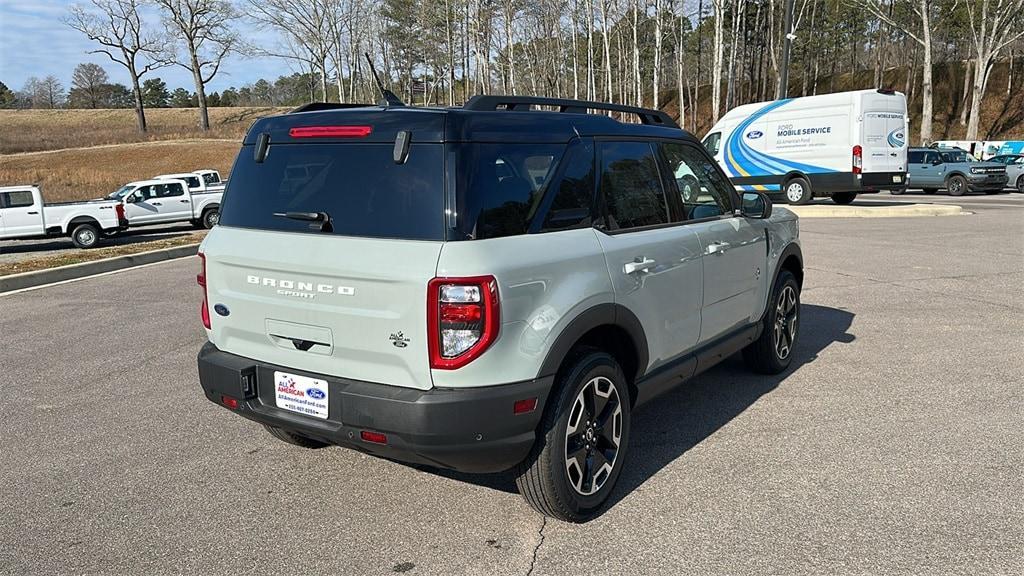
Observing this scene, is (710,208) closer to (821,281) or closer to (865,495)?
(865,495)

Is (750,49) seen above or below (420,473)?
above

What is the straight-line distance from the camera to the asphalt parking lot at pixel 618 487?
3148 mm

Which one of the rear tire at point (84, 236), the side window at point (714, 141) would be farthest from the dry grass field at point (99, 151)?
the side window at point (714, 141)

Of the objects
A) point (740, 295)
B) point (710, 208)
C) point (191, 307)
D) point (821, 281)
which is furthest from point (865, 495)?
point (191, 307)

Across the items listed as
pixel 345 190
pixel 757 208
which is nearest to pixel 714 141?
pixel 757 208

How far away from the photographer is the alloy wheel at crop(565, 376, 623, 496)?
11.1ft

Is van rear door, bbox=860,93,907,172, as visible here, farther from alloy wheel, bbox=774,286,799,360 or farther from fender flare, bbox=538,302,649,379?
fender flare, bbox=538,302,649,379

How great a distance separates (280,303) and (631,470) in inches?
80.6

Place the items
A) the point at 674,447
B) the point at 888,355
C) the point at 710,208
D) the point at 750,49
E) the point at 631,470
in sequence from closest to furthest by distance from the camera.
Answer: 1. the point at 631,470
2. the point at 674,447
3. the point at 710,208
4. the point at 888,355
5. the point at 750,49

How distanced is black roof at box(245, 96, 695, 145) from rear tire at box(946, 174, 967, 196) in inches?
1009

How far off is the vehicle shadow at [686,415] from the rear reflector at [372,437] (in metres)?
0.98

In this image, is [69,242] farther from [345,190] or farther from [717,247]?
[717,247]

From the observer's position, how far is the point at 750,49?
61.9 metres

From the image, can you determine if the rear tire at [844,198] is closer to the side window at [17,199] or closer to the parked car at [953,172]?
the parked car at [953,172]
